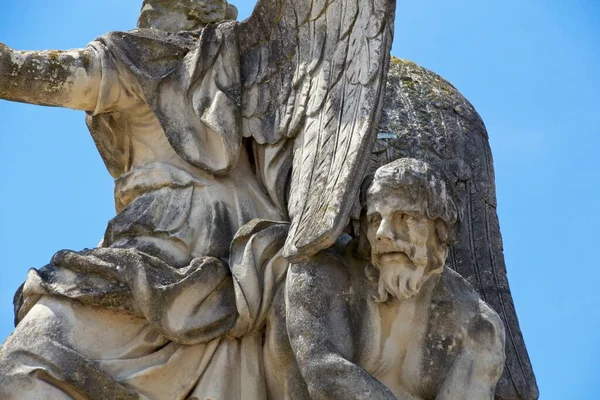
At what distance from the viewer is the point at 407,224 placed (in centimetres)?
980

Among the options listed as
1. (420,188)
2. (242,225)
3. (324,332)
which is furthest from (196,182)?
(420,188)

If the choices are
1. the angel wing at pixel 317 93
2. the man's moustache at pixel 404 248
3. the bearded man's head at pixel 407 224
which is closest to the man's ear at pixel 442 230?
the bearded man's head at pixel 407 224

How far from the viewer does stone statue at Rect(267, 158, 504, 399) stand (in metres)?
9.77

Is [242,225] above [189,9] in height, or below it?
below

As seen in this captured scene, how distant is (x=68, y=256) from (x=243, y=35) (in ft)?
5.12

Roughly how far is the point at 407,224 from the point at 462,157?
1.48m

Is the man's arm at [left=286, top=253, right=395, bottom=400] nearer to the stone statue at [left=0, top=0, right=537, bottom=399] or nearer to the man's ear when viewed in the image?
the stone statue at [left=0, top=0, right=537, bottom=399]

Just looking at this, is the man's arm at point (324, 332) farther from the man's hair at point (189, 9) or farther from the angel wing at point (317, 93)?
the man's hair at point (189, 9)

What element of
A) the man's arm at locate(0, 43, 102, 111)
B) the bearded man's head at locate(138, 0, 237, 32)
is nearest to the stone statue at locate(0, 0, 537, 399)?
the man's arm at locate(0, 43, 102, 111)

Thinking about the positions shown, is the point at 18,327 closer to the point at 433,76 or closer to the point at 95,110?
the point at 95,110

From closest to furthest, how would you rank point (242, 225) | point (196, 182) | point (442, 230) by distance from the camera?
1. point (442, 230)
2. point (242, 225)
3. point (196, 182)

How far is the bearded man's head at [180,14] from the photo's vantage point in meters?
11.4

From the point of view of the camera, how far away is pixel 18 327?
32.9ft

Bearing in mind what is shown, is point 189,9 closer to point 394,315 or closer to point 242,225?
point 242,225
